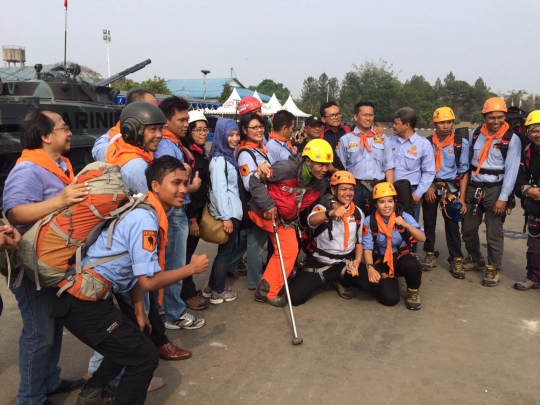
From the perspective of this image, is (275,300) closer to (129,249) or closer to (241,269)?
(241,269)

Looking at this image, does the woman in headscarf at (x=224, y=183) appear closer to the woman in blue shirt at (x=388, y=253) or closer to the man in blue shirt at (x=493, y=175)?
the woman in blue shirt at (x=388, y=253)

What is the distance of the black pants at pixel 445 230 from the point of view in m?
5.74

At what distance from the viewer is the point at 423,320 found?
445 centimetres

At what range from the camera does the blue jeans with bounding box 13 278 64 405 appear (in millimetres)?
2775

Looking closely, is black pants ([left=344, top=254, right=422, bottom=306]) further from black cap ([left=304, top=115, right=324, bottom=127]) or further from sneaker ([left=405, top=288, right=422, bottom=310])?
black cap ([left=304, top=115, right=324, bottom=127])

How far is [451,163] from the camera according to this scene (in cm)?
580

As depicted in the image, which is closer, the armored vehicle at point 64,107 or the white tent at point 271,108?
the armored vehicle at point 64,107

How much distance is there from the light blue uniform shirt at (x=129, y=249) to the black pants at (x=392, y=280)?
2813mm

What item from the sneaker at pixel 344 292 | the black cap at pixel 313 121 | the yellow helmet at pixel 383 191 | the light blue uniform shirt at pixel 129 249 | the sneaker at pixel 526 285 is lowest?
the sneaker at pixel 344 292

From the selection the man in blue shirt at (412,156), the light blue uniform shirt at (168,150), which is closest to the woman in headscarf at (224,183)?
the light blue uniform shirt at (168,150)

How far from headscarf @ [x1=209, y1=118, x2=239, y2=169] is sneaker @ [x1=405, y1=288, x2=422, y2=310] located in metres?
2.30

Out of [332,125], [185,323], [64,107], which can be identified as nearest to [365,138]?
[332,125]

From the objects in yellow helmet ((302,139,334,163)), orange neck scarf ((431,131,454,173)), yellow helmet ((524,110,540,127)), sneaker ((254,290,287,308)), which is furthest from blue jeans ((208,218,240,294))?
yellow helmet ((524,110,540,127))

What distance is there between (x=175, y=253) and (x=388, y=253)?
2.28 meters
